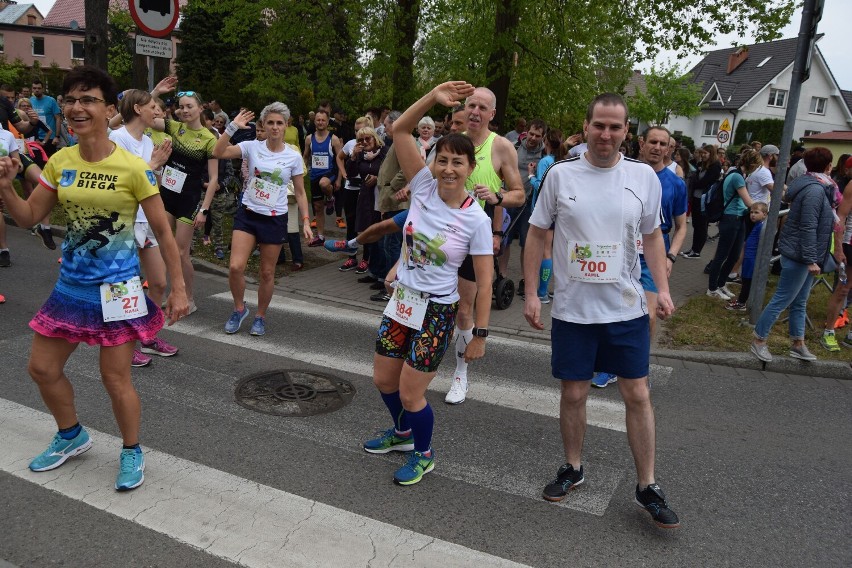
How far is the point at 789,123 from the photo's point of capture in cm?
709

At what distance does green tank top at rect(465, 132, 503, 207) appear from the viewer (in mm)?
5059

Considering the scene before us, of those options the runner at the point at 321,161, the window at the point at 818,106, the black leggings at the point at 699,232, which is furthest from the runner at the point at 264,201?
the window at the point at 818,106

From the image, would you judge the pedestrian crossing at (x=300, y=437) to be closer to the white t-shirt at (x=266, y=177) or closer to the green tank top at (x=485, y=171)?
the white t-shirt at (x=266, y=177)

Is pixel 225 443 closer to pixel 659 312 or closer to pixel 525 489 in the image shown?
pixel 525 489

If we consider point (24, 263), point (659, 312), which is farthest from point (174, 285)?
point (24, 263)

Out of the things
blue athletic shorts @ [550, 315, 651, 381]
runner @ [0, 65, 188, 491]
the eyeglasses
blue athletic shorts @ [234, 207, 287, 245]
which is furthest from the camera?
blue athletic shorts @ [234, 207, 287, 245]

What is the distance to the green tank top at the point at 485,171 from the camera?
5.06 m

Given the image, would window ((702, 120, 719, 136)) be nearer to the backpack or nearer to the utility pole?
the backpack

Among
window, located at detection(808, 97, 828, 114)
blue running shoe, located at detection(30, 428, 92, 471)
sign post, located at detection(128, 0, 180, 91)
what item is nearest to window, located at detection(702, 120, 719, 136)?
window, located at detection(808, 97, 828, 114)

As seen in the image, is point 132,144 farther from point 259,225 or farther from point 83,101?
point 83,101

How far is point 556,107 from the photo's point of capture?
614 inches

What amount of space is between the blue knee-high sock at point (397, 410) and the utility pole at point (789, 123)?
5057mm

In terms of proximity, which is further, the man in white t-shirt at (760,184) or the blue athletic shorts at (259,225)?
the man in white t-shirt at (760,184)

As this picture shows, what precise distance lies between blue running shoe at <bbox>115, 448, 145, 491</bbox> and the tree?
164 ft
